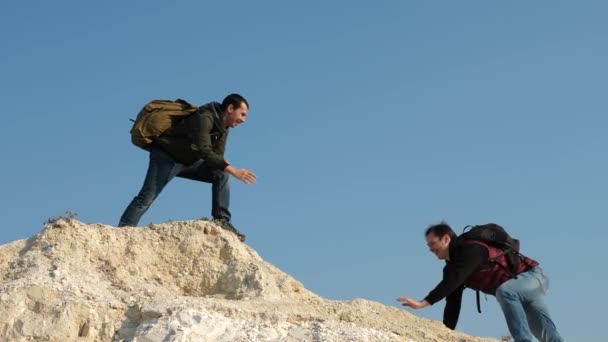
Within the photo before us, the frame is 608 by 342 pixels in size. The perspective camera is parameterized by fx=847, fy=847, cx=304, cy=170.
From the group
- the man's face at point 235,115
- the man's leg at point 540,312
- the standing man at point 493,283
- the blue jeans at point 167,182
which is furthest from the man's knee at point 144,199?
the man's leg at point 540,312

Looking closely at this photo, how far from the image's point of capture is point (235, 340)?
7.68m

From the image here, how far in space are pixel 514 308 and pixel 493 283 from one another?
13.7 inches

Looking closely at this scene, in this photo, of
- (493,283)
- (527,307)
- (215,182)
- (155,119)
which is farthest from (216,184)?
(527,307)

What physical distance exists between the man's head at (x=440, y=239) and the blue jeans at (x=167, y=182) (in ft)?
11.0

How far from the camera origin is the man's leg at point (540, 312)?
8633mm

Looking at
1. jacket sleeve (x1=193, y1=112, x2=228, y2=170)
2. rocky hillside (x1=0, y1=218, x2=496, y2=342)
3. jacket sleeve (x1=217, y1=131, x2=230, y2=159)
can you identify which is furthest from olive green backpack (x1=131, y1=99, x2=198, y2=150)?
rocky hillside (x1=0, y1=218, x2=496, y2=342)

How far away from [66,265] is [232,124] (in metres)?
3.07

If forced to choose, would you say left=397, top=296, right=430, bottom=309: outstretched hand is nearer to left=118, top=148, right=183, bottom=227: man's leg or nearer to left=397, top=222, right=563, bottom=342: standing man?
left=397, top=222, right=563, bottom=342: standing man

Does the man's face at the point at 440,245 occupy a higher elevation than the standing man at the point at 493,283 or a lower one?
higher

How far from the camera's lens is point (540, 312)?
341 inches

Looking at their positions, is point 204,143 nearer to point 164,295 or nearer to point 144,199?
point 144,199

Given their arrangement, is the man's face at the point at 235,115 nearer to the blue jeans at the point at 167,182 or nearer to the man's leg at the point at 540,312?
the blue jeans at the point at 167,182

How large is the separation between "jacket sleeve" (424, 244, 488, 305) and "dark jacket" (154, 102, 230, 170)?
3.38 m

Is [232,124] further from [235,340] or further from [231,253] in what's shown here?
[235,340]
